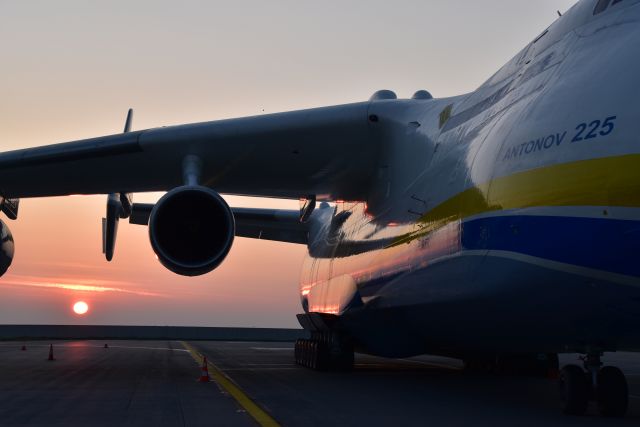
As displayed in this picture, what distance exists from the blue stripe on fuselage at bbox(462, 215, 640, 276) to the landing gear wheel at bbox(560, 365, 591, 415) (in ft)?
4.64

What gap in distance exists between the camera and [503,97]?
29.7 ft

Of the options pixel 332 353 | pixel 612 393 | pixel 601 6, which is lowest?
pixel 612 393

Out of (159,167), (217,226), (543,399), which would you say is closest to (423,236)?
(543,399)

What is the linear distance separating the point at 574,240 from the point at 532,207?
1.76ft

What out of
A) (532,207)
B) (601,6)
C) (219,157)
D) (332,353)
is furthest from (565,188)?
(332,353)

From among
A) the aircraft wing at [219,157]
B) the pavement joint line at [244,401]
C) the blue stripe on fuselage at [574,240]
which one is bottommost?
the pavement joint line at [244,401]

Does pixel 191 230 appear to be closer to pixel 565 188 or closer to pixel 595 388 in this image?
pixel 595 388

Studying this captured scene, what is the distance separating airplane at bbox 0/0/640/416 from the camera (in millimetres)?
6723

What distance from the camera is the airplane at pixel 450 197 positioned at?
672 cm

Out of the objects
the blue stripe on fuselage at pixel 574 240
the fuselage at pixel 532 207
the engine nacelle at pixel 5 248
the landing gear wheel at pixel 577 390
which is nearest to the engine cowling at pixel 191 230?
the fuselage at pixel 532 207

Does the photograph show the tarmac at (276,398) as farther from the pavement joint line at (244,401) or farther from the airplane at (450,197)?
the airplane at (450,197)

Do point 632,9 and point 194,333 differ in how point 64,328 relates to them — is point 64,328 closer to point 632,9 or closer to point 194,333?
point 194,333

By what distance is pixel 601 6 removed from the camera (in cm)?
816

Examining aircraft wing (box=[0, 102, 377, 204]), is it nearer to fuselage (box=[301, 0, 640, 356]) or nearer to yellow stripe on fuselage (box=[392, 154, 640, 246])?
fuselage (box=[301, 0, 640, 356])
